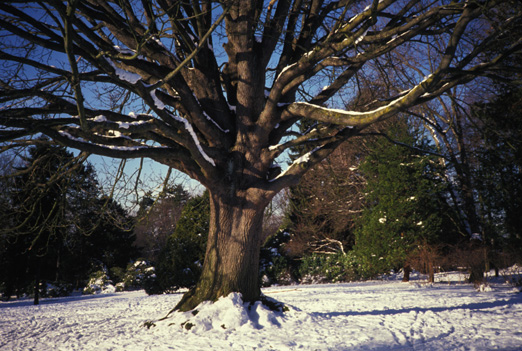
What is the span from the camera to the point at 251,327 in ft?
15.8

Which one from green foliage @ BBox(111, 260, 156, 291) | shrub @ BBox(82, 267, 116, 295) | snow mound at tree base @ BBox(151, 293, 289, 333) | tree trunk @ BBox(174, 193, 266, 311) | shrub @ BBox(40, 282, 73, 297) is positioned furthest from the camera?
shrub @ BBox(82, 267, 116, 295)

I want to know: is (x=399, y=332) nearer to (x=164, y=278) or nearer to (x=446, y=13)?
(x=446, y=13)

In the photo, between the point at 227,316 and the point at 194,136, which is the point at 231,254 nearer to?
the point at 227,316

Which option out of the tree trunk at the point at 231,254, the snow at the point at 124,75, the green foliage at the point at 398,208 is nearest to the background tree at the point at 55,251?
the tree trunk at the point at 231,254

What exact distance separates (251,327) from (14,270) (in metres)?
16.8

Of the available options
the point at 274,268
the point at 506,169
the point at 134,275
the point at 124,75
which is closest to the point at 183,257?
the point at 134,275

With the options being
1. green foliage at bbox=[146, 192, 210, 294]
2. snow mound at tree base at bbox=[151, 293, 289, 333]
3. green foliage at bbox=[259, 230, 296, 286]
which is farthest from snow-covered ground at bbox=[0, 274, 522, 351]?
green foliage at bbox=[259, 230, 296, 286]

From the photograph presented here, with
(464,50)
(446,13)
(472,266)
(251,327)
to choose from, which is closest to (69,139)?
(251,327)

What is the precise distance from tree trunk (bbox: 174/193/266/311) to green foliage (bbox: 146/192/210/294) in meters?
6.63

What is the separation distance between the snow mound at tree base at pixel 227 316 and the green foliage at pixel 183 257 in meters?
7.17

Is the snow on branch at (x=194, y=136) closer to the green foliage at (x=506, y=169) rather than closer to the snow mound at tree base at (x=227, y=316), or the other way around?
the snow mound at tree base at (x=227, y=316)

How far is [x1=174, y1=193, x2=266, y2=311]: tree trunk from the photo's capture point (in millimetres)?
5449

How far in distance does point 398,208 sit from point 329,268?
17.1 feet

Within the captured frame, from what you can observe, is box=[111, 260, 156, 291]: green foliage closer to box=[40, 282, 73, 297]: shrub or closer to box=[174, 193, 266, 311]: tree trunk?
box=[40, 282, 73, 297]: shrub
